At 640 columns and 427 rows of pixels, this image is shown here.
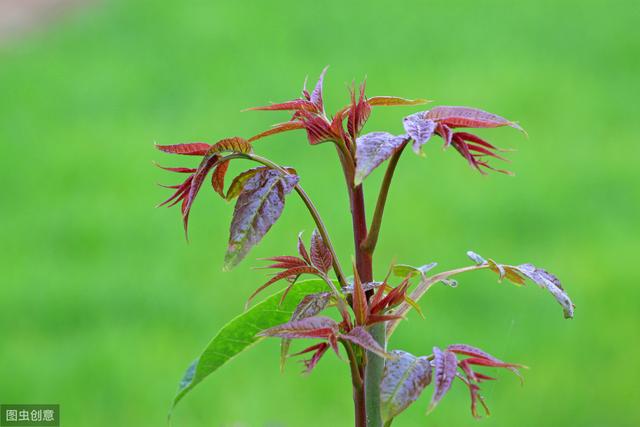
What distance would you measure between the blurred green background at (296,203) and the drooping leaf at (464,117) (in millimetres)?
1568

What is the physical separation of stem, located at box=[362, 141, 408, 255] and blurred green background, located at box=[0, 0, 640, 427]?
1.47 metres

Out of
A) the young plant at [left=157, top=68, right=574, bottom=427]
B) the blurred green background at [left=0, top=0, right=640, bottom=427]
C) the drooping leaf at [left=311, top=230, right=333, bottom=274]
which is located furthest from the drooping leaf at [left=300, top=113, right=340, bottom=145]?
the blurred green background at [left=0, top=0, right=640, bottom=427]

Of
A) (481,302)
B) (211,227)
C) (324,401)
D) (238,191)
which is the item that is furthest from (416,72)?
(238,191)

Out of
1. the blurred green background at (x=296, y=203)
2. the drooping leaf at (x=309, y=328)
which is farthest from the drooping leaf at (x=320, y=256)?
the blurred green background at (x=296, y=203)

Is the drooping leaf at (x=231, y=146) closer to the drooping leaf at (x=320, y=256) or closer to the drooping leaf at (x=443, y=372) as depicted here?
the drooping leaf at (x=320, y=256)

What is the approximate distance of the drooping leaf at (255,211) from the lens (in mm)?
819

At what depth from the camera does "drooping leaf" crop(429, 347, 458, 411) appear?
767mm

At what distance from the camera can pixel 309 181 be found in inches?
163

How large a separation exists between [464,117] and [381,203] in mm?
102

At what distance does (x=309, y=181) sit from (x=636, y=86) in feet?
6.46

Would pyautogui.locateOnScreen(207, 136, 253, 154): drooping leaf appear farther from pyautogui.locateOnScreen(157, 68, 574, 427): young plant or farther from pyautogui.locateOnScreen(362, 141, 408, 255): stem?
pyautogui.locateOnScreen(362, 141, 408, 255): stem

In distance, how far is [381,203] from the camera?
2.80 feet

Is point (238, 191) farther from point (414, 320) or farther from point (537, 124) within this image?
point (537, 124)

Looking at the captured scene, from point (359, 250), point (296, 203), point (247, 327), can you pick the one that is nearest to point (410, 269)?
point (359, 250)
